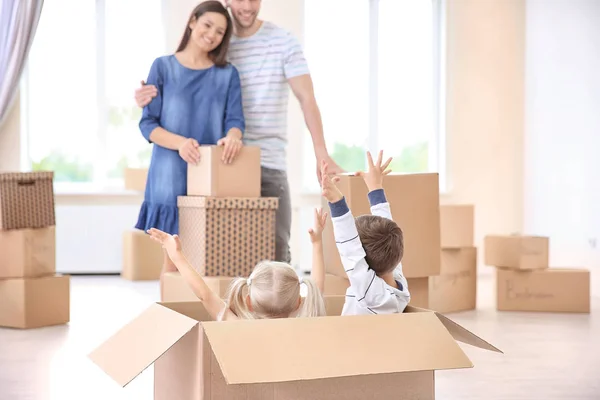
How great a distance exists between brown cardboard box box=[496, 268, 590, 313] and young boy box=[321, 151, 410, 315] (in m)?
2.78

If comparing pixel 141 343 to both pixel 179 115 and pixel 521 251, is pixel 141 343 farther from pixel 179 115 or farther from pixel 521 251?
pixel 521 251

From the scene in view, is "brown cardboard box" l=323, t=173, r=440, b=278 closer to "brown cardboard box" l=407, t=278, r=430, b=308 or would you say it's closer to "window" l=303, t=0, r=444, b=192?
"brown cardboard box" l=407, t=278, r=430, b=308

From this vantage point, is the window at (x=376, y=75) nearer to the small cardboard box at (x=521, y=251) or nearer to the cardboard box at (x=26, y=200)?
the small cardboard box at (x=521, y=251)

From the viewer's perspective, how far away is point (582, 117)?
549cm

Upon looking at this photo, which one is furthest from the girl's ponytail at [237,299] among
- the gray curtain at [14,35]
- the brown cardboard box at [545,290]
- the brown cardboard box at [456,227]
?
the gray curtain at [14,35]

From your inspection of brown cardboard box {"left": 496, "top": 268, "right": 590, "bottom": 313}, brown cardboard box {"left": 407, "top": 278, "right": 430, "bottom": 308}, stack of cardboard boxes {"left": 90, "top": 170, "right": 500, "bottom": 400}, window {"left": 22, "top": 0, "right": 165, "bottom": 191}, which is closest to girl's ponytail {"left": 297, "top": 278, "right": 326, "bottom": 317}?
stack of cardboard boxes {"left": 90, "top": 170, "right": 500, "bottom": 400}

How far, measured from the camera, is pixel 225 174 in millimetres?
3311

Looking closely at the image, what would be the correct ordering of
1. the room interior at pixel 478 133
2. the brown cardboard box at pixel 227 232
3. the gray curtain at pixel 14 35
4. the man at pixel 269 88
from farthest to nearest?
the gray curtain at pixel 14 35
the room interior at pixel 478 133
the man at pixel 269 88
the brown cardboard box at pixel 227 232

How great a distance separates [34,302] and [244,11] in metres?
1.74

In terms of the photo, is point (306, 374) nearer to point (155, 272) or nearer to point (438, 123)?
point (155, 272)

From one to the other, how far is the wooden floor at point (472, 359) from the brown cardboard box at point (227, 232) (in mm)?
477

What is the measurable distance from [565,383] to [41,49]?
501 cm

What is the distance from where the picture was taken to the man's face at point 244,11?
337cm

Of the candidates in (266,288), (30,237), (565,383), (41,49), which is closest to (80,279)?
(41,49)
